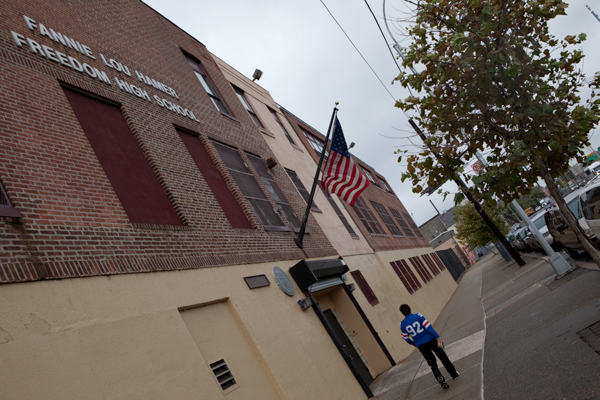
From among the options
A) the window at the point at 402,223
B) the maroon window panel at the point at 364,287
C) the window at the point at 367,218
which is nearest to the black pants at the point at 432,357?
the maroon window panel at the point at 364,287

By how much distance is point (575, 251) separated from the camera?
46.0ft

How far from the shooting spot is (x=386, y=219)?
23750 millimetres

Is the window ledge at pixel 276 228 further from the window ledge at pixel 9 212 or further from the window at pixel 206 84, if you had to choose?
the window ledge at pixel 9 212

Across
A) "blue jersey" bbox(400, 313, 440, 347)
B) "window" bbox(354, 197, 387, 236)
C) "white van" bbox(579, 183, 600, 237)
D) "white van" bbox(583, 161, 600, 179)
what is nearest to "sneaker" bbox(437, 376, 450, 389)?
"blue jersey" bbox(400, 313, 440, 347)

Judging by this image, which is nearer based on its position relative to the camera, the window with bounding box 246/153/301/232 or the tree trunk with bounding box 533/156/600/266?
the tree trunk with bounding box 533/156/600/266

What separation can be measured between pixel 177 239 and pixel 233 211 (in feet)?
7.12

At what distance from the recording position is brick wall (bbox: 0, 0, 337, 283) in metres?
4.88

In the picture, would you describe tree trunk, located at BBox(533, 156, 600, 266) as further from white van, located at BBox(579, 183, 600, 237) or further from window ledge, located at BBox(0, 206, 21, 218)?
window ledge, located at BBox(0, 206, 21, 218)

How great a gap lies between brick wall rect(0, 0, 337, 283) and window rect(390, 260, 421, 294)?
850 cm

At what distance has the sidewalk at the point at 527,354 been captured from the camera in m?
4.88

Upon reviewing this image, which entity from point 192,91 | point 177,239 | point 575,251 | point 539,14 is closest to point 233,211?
point 177,239

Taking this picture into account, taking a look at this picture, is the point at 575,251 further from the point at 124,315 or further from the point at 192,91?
the point at 124,315

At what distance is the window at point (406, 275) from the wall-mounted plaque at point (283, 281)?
9900 mm

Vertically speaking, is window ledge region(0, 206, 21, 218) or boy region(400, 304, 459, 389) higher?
window ledge region(0, 206, 21, 218)
